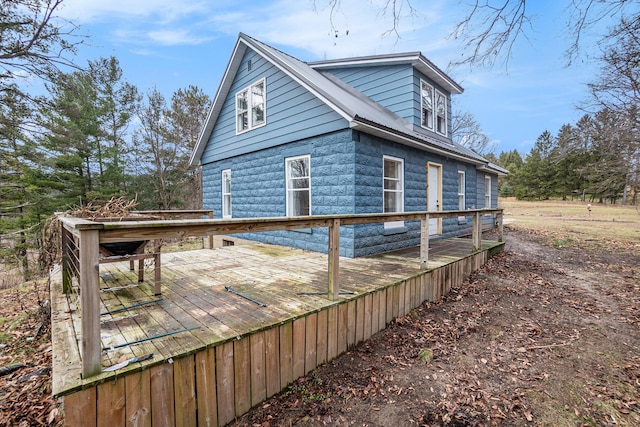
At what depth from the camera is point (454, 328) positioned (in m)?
3.90

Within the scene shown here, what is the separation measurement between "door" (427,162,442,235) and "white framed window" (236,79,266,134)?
4950 mm

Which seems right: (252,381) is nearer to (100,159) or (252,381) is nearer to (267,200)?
(267,200)

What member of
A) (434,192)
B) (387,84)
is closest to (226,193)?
(387,84)

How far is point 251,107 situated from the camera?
8.47 meters

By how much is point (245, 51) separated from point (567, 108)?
11254 millimetres

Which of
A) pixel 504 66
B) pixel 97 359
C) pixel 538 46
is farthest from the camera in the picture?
pixel 504 66

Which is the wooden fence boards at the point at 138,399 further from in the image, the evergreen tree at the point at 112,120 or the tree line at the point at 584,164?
the evergreen tree at the point at 112,120

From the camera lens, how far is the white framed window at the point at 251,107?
8.09m

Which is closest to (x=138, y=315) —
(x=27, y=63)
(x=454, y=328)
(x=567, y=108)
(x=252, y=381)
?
(x=252, y=381)

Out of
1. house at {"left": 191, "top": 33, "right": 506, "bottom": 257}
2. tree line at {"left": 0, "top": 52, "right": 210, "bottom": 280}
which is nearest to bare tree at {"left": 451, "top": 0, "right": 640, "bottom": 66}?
house at {"left": 191, "top": 33, "right": 506, "bottom": 257}

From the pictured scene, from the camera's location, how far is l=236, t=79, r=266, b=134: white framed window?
8.09 metres

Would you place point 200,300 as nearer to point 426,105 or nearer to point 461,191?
point 426,105

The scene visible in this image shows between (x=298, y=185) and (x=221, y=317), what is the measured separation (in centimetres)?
466

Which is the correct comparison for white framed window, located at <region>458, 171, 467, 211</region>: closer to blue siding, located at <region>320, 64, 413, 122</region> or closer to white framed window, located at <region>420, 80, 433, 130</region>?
white framed window, located at <region>420, 80, 433, 130</region>
